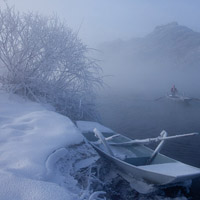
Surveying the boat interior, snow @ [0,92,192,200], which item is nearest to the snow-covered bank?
snow @ [0,92,192,200]

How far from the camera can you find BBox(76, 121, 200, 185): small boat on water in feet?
21.0

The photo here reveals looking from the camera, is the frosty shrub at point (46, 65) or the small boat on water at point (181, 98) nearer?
the frosty shrub at point (46, 65)

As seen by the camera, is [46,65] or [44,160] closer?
[44,160]

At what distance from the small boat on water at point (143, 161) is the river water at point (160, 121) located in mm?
1435

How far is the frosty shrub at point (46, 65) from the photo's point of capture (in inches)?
392

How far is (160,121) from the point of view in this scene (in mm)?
18438

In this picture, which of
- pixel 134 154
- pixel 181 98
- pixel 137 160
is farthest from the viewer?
pixel 181 98

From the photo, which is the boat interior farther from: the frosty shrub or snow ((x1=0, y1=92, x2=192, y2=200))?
the frosty shrub

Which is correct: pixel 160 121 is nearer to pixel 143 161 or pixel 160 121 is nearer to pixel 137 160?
pixel 143 161

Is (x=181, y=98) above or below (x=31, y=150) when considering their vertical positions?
above

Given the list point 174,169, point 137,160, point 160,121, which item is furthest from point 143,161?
point 160,121

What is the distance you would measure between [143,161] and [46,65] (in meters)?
5.56

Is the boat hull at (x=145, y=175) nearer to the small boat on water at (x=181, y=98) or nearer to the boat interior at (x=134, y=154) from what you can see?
the boat interior at (x=134, y=154)

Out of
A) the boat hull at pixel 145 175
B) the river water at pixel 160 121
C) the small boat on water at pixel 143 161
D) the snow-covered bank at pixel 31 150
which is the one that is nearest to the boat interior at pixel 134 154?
the small boat on water at pixel 143 161
